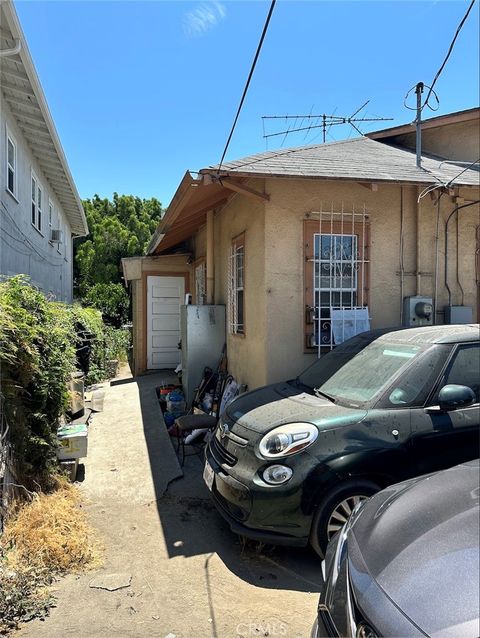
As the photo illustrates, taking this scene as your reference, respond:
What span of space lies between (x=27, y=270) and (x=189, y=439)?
230 inches

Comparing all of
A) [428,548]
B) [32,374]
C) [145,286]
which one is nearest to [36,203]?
[145,286]

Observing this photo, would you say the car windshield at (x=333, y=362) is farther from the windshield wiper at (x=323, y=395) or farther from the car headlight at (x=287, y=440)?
the car headlight at (x=287, y=440)

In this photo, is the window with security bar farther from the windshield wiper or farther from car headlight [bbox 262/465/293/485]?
car headlight [bbox 262/465/293/485]

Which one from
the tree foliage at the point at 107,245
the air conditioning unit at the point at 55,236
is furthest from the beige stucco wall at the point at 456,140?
the tree foliage at the point at 107,245

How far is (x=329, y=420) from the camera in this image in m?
3.37

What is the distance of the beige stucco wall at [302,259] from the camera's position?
579 cm

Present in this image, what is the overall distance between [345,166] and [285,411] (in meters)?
3.83

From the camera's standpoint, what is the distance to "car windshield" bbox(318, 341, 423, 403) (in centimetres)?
365

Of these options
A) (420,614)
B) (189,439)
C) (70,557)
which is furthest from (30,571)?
(189,439)

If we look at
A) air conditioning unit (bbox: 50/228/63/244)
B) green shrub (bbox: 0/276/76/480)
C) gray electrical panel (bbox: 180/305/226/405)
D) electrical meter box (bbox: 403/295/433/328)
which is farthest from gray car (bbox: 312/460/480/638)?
air conditioning unit (bbox: 50/228/63/244)

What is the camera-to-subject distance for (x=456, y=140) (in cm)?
912

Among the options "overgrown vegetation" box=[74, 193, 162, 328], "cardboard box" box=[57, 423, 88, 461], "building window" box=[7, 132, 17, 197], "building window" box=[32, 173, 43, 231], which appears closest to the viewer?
"cardboard box" box=[57, 423, 88, 461]

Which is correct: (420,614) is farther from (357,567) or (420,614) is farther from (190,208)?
(190,208)

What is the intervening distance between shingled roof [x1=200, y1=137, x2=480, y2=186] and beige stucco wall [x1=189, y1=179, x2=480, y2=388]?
0.28m
